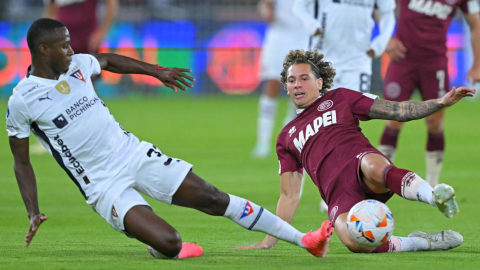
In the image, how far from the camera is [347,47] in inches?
285

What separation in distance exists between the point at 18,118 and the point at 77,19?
7188 millimetres

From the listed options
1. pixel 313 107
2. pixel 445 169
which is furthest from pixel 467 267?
pixel 445 169

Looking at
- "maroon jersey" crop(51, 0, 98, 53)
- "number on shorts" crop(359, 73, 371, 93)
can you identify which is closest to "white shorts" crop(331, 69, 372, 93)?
"number on shorts" crop(359, 73, 371, 93)

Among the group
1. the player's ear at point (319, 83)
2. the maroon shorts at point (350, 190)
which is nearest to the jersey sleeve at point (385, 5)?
the player's ear at point (319, 83)

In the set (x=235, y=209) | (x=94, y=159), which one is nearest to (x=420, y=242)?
(x=235, y=209)

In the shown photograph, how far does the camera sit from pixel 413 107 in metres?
4.68

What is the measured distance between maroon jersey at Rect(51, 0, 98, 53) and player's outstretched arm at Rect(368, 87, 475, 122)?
24.5ft

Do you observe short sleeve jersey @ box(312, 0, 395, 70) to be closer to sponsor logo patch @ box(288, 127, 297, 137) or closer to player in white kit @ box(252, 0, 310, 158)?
sponsor logo patch @ box(288, 127, 297, 137)

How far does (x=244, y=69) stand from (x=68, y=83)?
16399 mm

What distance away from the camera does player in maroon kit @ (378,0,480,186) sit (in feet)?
25.5

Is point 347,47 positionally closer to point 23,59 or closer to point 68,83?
point 68,83

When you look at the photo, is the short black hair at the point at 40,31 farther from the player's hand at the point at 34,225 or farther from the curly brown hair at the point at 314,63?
the curly brown hair at the point at 314,63

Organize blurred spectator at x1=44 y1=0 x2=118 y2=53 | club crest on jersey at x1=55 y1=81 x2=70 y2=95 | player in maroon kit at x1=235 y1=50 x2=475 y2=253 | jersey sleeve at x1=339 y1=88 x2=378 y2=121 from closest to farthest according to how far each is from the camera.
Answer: player in maroon kit at x1=235 y1=50 x2=475 y2=253 → club crest on jersey at x1=55 y1=81 x2=70 y2=95 → jersey sleeve at x1=339 y1=88 x2=378 y2=121 → blurred spectator at x1=44 y1=0 x2=118 y2=53

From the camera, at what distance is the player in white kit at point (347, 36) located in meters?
7.18
